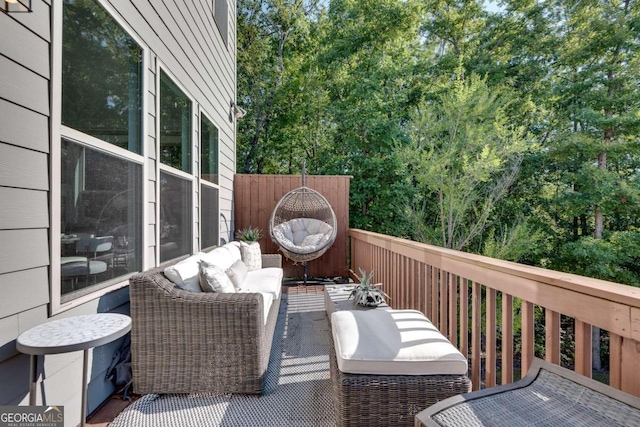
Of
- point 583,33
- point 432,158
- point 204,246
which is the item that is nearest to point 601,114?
point 583,33

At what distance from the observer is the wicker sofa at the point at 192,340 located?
2.02m

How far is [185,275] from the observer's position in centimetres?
225

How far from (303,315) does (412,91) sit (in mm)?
8069

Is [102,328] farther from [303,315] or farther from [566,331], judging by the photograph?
[566,331]

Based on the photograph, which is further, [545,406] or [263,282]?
[263,282]

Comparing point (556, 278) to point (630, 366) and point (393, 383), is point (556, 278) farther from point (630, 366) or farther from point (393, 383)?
point (393, 383)

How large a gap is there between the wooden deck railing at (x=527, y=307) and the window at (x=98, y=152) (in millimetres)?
2048

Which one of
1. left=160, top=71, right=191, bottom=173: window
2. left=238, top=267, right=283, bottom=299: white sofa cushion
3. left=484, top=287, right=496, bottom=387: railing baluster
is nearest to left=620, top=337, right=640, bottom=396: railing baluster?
left=484, top=287, right=496, bottom=387: railing baluster

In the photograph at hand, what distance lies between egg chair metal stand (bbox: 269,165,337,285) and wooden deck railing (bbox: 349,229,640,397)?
226cm

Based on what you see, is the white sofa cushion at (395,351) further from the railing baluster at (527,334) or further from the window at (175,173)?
the window at (175,173)

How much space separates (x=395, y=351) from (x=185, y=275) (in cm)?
143

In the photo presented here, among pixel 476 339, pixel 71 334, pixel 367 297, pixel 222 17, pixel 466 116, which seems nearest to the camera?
pixel 71 334

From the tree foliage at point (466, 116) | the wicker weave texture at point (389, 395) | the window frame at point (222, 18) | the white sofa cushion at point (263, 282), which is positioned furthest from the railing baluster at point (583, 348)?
the tree foliage at point (466, 116)

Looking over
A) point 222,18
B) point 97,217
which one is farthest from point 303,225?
point 97,217
